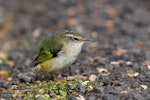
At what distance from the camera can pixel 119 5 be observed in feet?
42.0

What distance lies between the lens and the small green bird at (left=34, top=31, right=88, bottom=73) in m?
7.59

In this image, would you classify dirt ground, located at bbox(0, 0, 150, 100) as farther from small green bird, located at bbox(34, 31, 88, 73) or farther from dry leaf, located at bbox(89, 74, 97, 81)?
small green bird, located at bbox(34, 31, 88, 73)

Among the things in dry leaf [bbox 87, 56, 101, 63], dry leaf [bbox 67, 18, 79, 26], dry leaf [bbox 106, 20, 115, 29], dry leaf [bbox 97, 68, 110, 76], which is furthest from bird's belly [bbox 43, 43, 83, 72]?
dry leaf [bbox 67, 18, 79, 26]

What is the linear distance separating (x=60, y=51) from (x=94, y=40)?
2984 millimetres

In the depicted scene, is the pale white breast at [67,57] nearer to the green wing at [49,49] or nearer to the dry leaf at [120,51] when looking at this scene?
the green wing at [49,49]

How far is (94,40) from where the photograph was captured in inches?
415

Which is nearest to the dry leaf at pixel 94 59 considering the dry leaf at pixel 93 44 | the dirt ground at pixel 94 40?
the dirt ground at pixel 94 40

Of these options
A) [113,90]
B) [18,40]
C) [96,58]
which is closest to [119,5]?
[18,40]

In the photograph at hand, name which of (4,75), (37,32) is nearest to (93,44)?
(37,32)

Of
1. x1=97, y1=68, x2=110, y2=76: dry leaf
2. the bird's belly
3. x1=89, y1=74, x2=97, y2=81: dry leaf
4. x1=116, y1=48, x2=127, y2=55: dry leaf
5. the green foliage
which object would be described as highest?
x1=116, y1=48, x2=127, y2=55: dry leaf

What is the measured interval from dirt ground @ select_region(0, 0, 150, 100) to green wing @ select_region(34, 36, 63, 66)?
43 centimetres

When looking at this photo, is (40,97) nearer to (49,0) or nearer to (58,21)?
(58,21)

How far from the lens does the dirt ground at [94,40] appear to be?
24.0 feet

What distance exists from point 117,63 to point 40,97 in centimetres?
223
